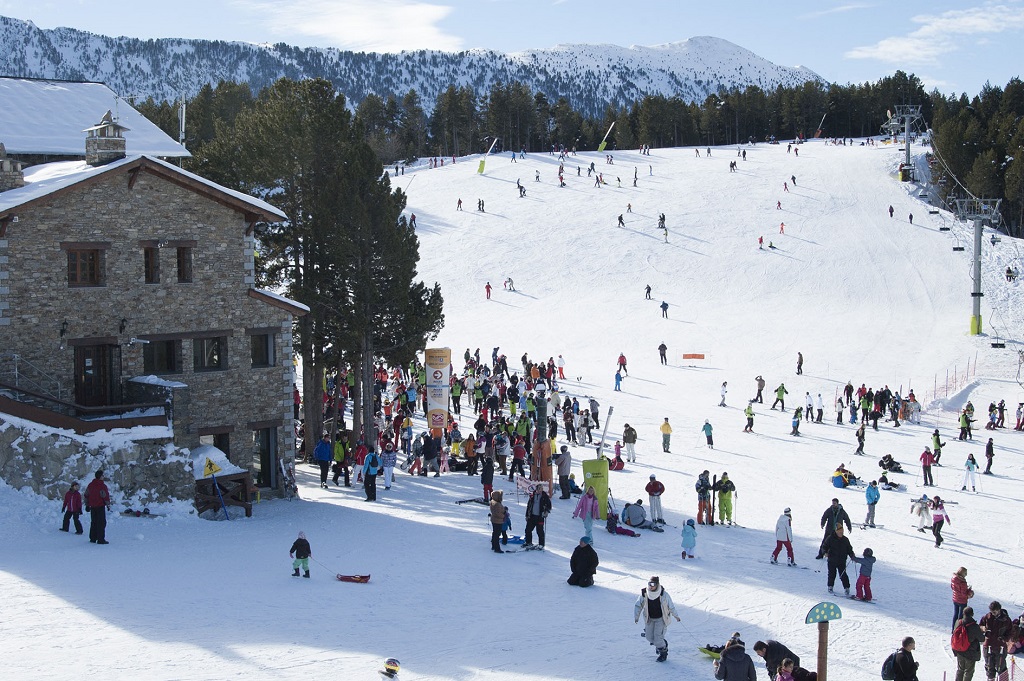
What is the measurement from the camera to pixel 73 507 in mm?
16969

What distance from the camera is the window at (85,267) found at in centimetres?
2150

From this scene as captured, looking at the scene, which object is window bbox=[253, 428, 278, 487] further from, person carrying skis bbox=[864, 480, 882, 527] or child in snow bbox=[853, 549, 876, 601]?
person carrying skis bbox=[864, 480, 882, 527]

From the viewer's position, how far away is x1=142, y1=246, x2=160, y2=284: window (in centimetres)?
2255

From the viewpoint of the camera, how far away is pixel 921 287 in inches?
2141

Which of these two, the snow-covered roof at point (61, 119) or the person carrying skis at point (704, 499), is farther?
the snow-covered roof at point (61, 119)

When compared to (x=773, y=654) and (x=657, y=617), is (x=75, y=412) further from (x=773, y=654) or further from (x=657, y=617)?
(x=773, y=654)

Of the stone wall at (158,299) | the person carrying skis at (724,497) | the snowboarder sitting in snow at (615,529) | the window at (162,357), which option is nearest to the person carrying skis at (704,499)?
the person carrying skis at (724,497)

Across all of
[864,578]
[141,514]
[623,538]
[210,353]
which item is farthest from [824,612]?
[210,353]

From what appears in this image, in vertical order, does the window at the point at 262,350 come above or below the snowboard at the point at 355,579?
above

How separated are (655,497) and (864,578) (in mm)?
5365

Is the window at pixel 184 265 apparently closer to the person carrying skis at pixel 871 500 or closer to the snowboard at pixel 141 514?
the snowboard at pixel 141 514

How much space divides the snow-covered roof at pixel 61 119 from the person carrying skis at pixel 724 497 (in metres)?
20.3

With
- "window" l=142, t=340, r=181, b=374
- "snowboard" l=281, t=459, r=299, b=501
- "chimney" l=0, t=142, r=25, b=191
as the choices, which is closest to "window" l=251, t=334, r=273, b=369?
"window" l=142, t=340, r=181, b=374

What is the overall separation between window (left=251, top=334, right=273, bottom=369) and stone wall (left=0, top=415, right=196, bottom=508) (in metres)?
4.31
